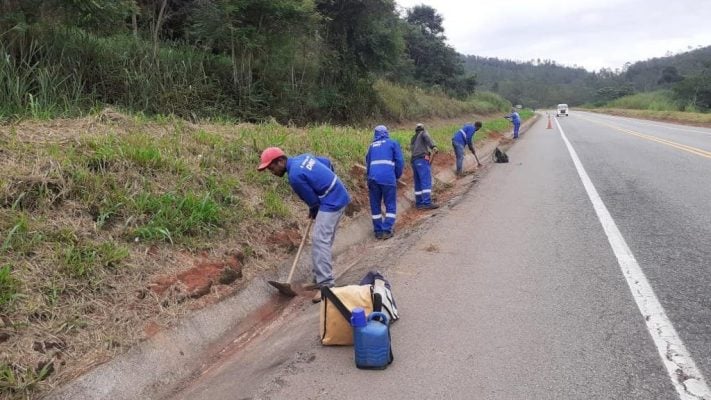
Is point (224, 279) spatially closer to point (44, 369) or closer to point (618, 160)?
point (44, 369)

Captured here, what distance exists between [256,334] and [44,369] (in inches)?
68.3

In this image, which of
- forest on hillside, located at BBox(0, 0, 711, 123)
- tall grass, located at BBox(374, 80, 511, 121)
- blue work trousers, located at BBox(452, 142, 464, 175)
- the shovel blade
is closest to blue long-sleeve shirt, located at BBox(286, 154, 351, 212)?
the shovel blade

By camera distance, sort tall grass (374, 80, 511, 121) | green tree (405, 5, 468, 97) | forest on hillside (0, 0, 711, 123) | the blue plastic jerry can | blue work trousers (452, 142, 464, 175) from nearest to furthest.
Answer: the blue plastic jerry can < forest on hillside (0, 0, 711, 123) < blue work trousers (452, 142, 464, 175) < tall grass (374, 80, 511, 121) < green tree (405, 5, 468, 97)

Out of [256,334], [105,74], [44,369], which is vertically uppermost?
[105,74]

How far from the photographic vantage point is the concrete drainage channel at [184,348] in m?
3.56

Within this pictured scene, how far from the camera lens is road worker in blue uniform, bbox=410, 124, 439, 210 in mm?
9445

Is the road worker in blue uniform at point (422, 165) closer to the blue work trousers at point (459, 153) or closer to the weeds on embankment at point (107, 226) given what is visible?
the weeds on embankment at point (107, 226)

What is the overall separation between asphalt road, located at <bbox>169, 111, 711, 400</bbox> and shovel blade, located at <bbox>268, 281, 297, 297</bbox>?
0.10 m

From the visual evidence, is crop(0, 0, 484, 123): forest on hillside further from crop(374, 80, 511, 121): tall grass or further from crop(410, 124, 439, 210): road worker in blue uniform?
crop(410, 124, 439, 210): road worker in blue uniform

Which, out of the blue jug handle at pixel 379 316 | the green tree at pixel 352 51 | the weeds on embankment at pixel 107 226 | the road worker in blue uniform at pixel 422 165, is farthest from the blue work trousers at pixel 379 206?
the green tree at pixel 352 51

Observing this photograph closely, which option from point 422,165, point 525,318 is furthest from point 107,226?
point 422,165

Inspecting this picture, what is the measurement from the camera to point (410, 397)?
10.5 ft

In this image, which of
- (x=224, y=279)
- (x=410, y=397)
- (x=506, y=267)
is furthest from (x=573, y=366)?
(x=224, y=279)

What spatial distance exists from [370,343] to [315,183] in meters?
2.26
